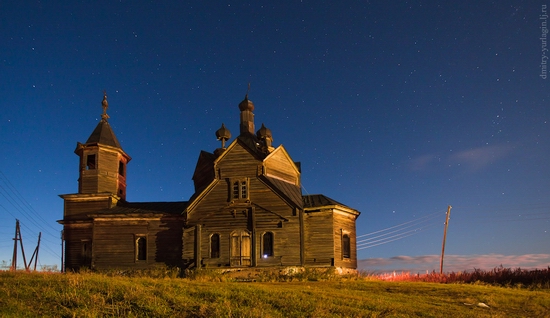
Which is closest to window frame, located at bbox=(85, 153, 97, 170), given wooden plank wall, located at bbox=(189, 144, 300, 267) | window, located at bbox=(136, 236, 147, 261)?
window, located at bbox=(136, 236, 147, 261)

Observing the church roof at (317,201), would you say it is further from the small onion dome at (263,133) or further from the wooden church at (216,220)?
the small onion dome at (263,133)

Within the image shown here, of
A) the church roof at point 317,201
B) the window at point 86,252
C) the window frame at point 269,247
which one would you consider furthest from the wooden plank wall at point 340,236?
the window at point 86,252

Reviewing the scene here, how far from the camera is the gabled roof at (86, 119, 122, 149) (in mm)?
38994

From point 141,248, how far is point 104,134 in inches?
378

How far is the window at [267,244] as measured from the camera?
32162 millimetres

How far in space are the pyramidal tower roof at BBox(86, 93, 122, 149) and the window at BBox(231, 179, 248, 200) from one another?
36.6 ft

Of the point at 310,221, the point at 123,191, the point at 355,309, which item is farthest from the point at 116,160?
the point at 355,309

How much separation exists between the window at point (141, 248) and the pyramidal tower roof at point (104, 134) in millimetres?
7773

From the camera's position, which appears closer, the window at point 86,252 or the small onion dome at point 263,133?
the window at point 86,252

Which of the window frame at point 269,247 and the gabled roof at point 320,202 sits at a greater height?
the gabled roof at point 320,202

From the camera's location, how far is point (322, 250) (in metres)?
32.6

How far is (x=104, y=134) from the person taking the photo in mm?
39781

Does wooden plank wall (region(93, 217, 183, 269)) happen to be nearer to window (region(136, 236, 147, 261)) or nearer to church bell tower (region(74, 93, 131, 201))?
window (region(136, 236, 147, 261))

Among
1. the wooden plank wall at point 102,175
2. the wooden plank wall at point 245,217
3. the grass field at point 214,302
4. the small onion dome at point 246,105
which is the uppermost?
the small onion dome at point 246,105
